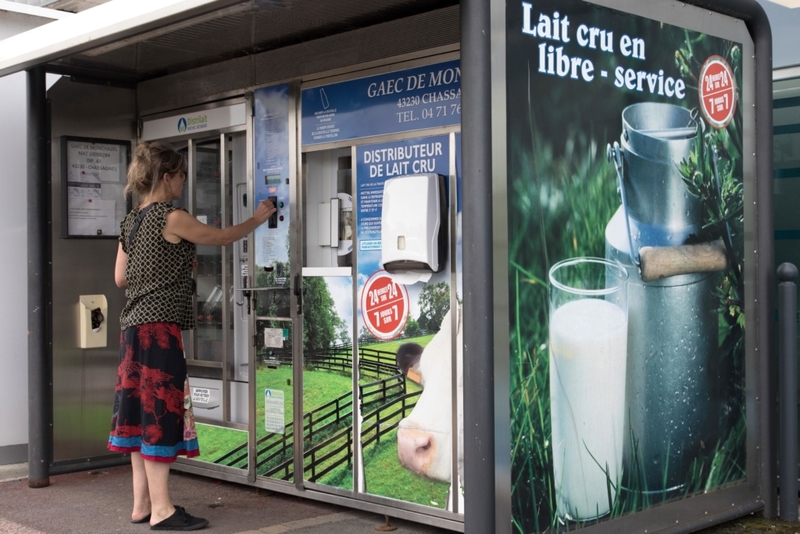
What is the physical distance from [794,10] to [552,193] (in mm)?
2697

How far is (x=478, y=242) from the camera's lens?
11.4 feet

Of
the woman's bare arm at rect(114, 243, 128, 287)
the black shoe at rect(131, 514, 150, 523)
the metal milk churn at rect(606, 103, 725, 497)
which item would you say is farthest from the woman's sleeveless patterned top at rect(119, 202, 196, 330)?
the metal milk churn at rect(606, 103, 725, 497)

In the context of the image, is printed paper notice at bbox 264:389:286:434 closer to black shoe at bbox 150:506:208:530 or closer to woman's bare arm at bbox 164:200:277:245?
black shoe at bbox 150:506:208:530

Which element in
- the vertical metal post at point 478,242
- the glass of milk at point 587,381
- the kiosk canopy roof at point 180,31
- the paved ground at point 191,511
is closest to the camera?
the vertical metal post at point 478,242

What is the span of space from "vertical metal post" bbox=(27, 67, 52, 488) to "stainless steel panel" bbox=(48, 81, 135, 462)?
0.27m

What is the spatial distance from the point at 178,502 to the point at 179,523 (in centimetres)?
79

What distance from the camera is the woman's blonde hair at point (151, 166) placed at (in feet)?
16.3

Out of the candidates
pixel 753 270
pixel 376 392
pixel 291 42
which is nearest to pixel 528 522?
pixel 376 392

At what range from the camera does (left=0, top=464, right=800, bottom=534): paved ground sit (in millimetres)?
4953

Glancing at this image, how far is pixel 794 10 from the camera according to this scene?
18.2ft

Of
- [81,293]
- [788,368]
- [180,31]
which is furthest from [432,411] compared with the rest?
[81,293]

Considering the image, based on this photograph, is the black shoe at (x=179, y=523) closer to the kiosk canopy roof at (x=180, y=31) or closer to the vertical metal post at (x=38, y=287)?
the vertical metal post at (x=38, y=287)

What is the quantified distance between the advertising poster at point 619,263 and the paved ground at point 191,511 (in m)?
0.82

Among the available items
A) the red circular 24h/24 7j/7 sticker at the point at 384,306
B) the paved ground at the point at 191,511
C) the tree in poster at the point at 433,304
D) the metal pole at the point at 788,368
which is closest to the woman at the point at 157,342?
the paved ground at the point at 191,511
